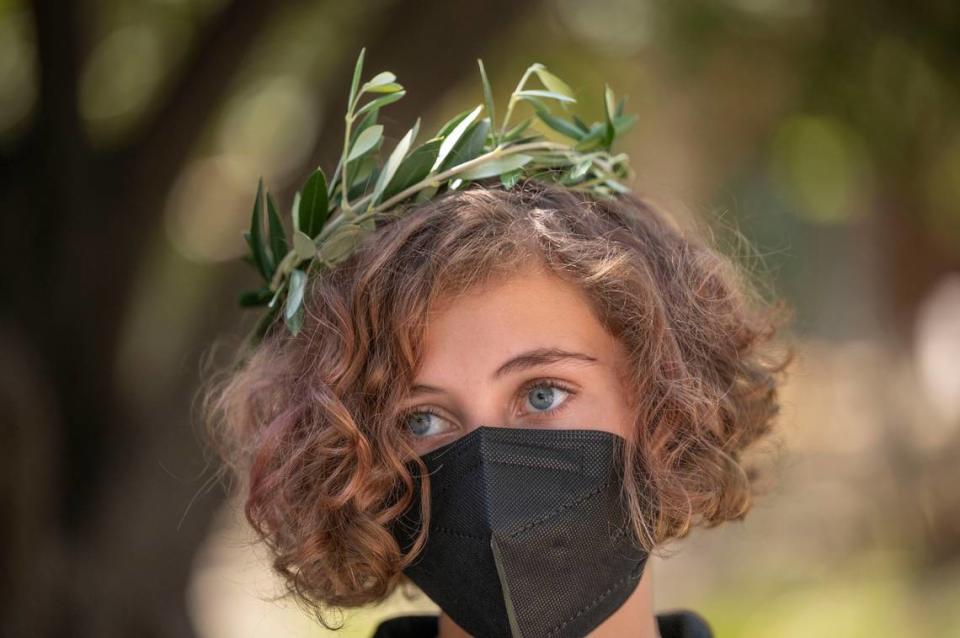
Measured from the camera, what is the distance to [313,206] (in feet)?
7.75

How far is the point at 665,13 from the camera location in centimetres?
677

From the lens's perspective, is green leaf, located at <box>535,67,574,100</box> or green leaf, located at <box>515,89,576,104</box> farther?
green leaf, located at <box>535,67,574,100</box>

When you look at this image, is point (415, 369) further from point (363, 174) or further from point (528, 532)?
point (363, 174)

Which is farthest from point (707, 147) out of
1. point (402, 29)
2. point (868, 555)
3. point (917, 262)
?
point (402, 29)

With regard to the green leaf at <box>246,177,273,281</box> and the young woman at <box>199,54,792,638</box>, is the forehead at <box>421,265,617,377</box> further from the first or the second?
the green leaf at <box>246,177,273,281</box>

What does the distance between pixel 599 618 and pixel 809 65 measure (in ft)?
16.9

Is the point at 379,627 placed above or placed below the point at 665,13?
below

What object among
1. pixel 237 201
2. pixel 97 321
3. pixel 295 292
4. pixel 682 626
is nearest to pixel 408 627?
pixel 682 626

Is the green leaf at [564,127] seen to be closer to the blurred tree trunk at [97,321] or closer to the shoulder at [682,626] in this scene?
the shoulder at [682,626]

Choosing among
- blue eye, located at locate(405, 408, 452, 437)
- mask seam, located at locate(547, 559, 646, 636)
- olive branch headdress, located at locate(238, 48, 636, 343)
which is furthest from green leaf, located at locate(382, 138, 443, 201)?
mask seam, located at locate(547, 559, 646, 636)

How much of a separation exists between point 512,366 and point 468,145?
49cm

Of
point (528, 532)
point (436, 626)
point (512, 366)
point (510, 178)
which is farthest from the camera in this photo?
point (436, 626)

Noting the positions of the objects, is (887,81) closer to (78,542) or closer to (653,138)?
(78,542)

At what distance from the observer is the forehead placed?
216 cm
